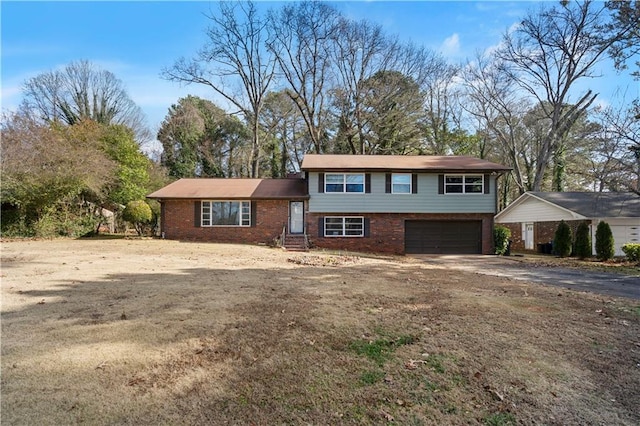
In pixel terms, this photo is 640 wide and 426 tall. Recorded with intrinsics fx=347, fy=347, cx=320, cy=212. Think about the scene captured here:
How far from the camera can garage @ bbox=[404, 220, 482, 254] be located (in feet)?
61.1

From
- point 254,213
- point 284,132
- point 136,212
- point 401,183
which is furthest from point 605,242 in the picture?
point 284,132

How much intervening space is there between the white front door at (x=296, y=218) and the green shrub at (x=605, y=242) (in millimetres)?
13905

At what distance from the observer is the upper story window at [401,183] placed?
18.4 m

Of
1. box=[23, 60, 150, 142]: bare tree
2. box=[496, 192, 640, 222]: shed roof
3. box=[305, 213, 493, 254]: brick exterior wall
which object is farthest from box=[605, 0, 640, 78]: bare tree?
box=[23, 60, 150, 142]: bare tree

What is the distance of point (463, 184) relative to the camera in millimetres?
18578

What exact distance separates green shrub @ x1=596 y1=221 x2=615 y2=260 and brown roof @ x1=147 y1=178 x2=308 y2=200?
45.0ft

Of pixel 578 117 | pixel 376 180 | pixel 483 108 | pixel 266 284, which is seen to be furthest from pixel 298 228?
pixel 578 117

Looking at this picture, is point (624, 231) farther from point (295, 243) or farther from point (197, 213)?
point (197, 213)

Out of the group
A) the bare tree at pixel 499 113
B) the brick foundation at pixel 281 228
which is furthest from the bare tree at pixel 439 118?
the brick foundation at pixel 281 228

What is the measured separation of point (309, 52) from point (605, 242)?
2333 centimetres

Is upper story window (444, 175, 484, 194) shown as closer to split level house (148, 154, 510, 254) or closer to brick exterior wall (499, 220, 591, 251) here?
split level house (148, 154, 510, 254)

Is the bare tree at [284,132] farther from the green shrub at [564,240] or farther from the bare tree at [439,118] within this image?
the green shrub at [564,240]

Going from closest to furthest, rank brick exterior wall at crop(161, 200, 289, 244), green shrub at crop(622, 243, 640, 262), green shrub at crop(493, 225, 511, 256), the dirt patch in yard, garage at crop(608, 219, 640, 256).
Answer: the dirt patch in yard, green shrub at crop(622, 243, 640, 262), garage at crop(608, 219, 640, 256), brick exterior wall at crop(161, 200, 289, 244), green shrub at crop(493, 225, 511, 256)

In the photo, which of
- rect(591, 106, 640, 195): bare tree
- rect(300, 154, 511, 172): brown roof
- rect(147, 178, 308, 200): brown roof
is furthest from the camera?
rect(147, 178, 308, 200): brown roof
